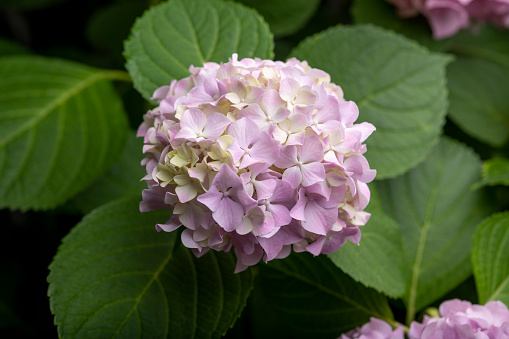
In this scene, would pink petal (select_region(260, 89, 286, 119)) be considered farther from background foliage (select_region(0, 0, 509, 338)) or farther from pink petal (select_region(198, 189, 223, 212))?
background foliage (select_region(0, 0, 509, 338))

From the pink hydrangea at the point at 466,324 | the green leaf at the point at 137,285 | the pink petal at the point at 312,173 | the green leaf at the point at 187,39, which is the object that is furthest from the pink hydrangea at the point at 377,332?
the green leaf at the point at 187,39

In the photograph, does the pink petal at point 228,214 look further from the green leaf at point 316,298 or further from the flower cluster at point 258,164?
the green leaf at point 316,298

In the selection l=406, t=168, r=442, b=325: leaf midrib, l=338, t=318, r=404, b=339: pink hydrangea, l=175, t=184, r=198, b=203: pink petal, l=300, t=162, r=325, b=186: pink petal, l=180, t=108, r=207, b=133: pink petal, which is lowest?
l=406, t=168, r=442, b=325: leaf midrib

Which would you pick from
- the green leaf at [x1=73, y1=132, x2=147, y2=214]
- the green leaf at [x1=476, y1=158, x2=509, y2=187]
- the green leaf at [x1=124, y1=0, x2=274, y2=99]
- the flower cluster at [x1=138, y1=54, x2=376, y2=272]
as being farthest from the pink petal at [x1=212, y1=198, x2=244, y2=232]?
the green leaf at [x1=476, y1=158, x2=509, y2=187]

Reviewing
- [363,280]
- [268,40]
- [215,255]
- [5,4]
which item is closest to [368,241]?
[363,280]

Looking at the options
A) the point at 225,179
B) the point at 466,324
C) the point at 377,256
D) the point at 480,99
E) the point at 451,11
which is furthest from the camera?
the point at 480,99

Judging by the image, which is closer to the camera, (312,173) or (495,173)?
(312,173)

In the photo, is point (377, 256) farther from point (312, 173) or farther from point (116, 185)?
point (116, 185)

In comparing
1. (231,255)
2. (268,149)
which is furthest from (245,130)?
(231,255)
